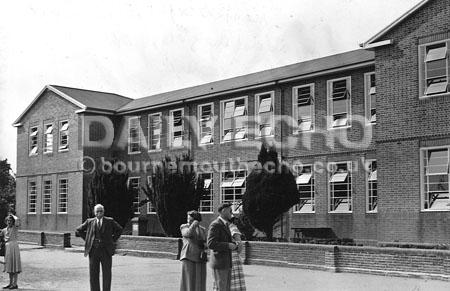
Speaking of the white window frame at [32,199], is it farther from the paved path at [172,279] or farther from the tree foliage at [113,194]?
the paved path at [172,279]

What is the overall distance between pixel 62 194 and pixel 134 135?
5.57 m

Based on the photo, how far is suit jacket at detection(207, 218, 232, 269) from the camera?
34.7 feet

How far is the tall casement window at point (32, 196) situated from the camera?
40.8 m

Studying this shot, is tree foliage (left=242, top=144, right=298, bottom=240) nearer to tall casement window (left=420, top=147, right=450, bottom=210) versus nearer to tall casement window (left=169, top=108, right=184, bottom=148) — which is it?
tall casement window (left=420, top=147, right=450, bottom=210)

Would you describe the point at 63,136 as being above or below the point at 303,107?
below

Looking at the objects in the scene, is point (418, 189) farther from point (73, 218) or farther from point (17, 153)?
point (17, 153)

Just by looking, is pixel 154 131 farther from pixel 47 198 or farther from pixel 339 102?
pixel 339 102

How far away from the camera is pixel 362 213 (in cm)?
2480

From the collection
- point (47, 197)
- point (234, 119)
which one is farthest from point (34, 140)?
point (234, 119)

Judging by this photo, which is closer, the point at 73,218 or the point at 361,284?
the point at 361,284

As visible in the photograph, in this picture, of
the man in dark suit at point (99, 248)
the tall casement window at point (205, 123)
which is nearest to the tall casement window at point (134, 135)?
the tall casement window at point (205, 123)

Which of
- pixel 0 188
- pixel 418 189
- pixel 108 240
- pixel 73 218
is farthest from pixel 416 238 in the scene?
pixel 0 188

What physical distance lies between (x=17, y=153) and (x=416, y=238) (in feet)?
96.2

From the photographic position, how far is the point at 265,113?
1142 inches
